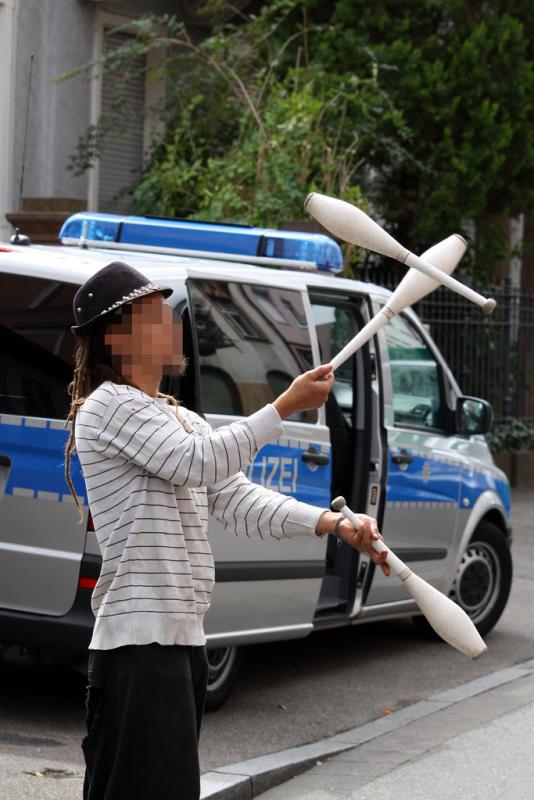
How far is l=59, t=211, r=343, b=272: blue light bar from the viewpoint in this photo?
22.8ft

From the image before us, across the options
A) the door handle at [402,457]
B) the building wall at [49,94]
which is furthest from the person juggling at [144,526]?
the building wall at [49,94]

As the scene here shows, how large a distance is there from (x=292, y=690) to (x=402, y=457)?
1.32 metres

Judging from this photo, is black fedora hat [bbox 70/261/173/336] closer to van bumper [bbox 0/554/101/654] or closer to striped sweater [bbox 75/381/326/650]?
striped sweater [bbox 75/381/326/650]

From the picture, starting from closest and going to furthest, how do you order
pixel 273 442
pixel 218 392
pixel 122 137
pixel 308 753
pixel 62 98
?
pixel 308 753, pixel 218 392, pixel 273 442, pixel 62 98, pixel 122 137

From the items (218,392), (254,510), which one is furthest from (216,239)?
(254,510)

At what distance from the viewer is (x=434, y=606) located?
334cm

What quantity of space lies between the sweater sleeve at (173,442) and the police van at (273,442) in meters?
2.28

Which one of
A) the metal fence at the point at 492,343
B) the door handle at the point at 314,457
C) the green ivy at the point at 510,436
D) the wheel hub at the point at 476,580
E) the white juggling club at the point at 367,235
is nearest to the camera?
the white juggling club at the point at 367,235

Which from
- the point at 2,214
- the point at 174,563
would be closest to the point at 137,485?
the point at 174,563

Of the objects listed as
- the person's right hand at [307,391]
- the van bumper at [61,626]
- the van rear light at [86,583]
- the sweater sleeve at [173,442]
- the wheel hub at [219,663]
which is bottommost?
the wheel hub at [219,663]

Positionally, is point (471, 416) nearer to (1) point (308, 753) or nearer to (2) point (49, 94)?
(1) point (308, 753)

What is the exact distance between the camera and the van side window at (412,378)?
7.69m

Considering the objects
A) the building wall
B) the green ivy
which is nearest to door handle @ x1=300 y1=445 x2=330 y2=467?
the building wall

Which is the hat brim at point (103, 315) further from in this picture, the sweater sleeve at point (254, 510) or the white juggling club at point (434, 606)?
the white juggling club at point (434, 606)
